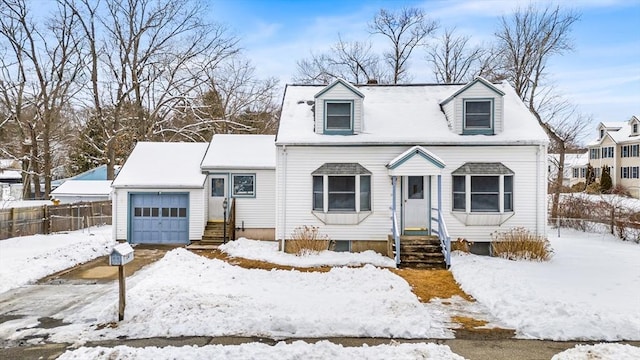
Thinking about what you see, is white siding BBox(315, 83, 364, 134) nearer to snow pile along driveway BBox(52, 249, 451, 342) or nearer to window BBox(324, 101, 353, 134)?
window BBox(324, 101, 353, 134)

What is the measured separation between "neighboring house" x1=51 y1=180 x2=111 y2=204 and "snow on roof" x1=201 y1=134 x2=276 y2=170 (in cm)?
1213

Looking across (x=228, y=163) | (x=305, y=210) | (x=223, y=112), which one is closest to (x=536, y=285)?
(x=305, y=210)

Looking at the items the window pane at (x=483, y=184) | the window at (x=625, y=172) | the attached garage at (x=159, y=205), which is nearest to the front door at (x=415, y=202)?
the window pane at (x=483, y=184)

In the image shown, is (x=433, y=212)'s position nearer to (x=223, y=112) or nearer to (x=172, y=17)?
(x=223, y=112)

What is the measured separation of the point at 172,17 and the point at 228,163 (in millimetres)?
18186

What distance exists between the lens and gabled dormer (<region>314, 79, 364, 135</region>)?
580 inches

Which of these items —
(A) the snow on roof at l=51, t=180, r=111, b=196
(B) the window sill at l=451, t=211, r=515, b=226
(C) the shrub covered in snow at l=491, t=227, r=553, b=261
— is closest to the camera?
(C) the shrub covered in snow at l=491, t=227, r=553, b=261

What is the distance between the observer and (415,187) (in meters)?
14.5

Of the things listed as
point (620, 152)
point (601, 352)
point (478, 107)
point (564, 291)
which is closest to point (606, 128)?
point (620, 152)

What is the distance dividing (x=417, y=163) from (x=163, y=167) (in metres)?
10.8

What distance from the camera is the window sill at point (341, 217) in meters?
14.2

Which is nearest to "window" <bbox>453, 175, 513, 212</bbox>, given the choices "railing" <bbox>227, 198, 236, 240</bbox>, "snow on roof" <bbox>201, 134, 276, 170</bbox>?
"snow on roof" <bbox>201, 134, 276, 170</bbox>

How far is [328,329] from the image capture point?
7.09 m

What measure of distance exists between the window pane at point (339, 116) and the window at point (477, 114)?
4157 mm
